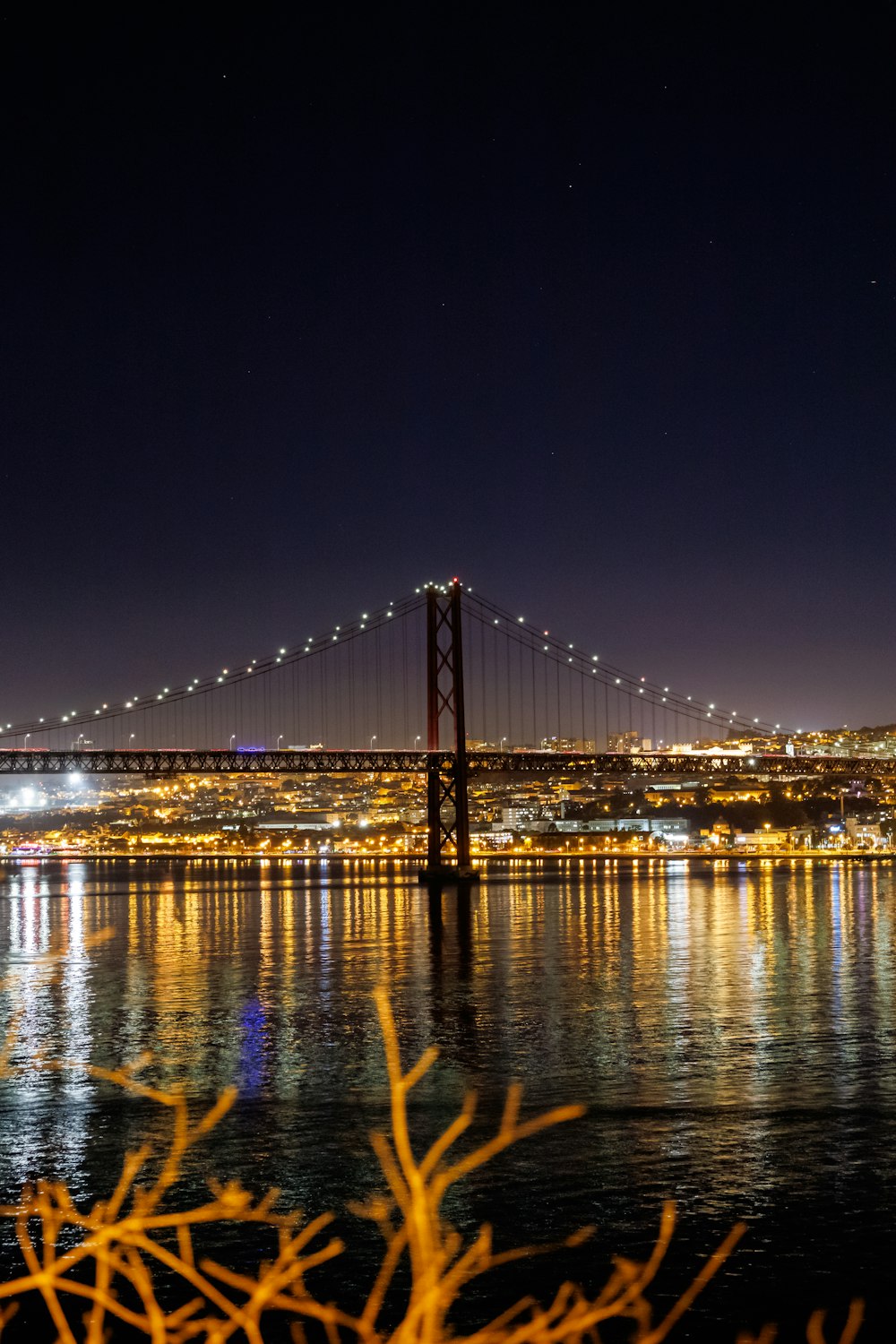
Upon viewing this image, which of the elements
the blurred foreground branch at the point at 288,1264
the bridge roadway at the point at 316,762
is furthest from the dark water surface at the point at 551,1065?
the bridge roadway at the point at 316,762

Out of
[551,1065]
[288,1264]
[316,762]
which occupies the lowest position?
[551,1065]

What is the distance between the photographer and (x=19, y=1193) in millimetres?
13203

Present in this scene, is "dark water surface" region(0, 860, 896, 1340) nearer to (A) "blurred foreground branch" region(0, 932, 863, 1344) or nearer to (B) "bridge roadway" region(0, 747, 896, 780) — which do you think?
(A) "blurred foreground branch" region(0, 932, 863, 1344)

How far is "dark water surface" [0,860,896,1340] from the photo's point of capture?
12.1 metres

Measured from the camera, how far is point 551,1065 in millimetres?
19578

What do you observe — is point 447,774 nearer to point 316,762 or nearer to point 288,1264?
point 316,762

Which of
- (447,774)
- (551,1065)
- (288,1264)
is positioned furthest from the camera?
(447,774)

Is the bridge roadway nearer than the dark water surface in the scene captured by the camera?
No

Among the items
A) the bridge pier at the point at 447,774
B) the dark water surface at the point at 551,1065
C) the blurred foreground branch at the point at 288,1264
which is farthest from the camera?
the bridge pier at the point at 447,774

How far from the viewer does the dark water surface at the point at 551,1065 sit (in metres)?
12.1

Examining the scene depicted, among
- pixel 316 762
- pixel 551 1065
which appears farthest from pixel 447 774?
pixel 551 1065

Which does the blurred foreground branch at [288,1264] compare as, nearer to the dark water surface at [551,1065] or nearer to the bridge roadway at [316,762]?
the dark water surface at [551,1065]

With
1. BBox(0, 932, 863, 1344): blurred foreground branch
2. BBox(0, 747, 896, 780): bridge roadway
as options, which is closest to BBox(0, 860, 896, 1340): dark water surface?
BBox(0, 932, 863, 1344): blurred foreground branch

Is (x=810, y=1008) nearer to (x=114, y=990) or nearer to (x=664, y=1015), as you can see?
(x=664, y=1015)
